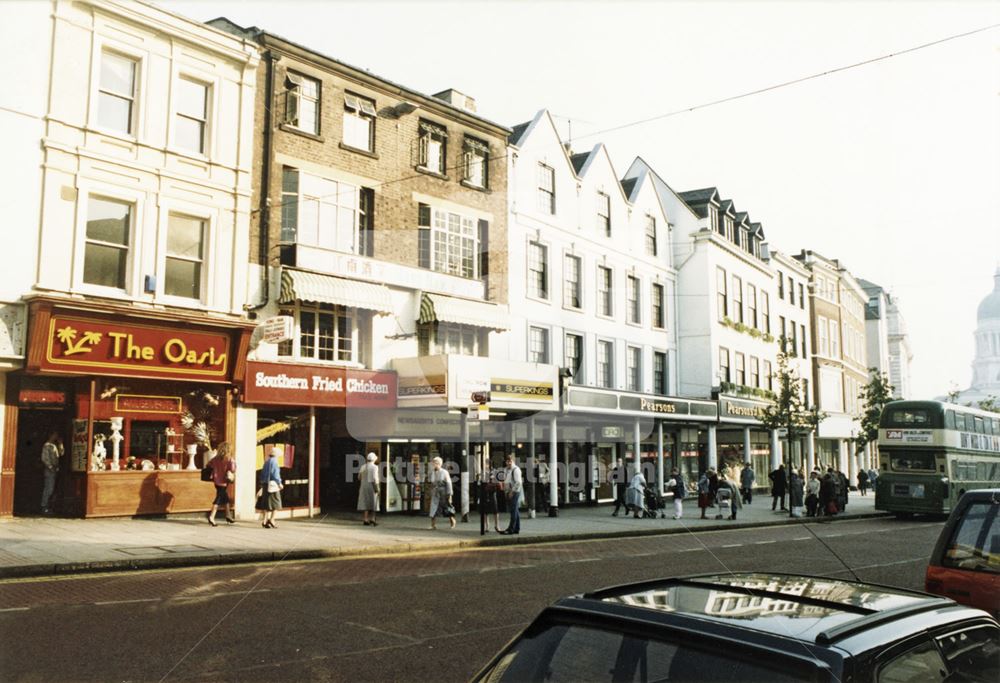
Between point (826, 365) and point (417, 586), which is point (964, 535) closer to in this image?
point (417, 586)

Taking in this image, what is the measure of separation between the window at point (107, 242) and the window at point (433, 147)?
9.34m

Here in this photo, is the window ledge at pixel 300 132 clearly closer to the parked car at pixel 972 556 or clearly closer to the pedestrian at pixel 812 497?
the parked car at pixel 972 556

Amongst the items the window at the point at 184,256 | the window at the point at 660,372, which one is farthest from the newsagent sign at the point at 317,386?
the window at the point at 660,372

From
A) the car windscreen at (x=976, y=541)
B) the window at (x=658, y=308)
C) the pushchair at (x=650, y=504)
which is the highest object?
the window at (x=658, y=308)

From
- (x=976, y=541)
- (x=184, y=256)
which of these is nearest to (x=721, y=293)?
(x=184, y=256)

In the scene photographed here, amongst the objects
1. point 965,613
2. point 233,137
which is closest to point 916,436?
point 233,137

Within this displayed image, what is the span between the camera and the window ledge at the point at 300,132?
2141 centimetres

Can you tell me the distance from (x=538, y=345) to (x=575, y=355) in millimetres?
2249

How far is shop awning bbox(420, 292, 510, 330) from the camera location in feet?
78.5

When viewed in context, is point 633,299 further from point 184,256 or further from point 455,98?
point 184,256

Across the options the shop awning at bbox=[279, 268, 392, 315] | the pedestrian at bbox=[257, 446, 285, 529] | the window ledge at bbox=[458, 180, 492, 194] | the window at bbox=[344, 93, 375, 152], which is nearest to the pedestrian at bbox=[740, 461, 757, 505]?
the window ledge at bbox=[458, 180, 492, 194]

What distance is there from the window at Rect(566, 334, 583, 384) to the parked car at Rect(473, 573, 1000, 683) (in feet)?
88.6

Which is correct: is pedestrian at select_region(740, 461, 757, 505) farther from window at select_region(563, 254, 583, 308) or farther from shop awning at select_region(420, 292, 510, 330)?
shop awning at select_region(420, 292, 510, 330)

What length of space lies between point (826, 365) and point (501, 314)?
3348 cm
